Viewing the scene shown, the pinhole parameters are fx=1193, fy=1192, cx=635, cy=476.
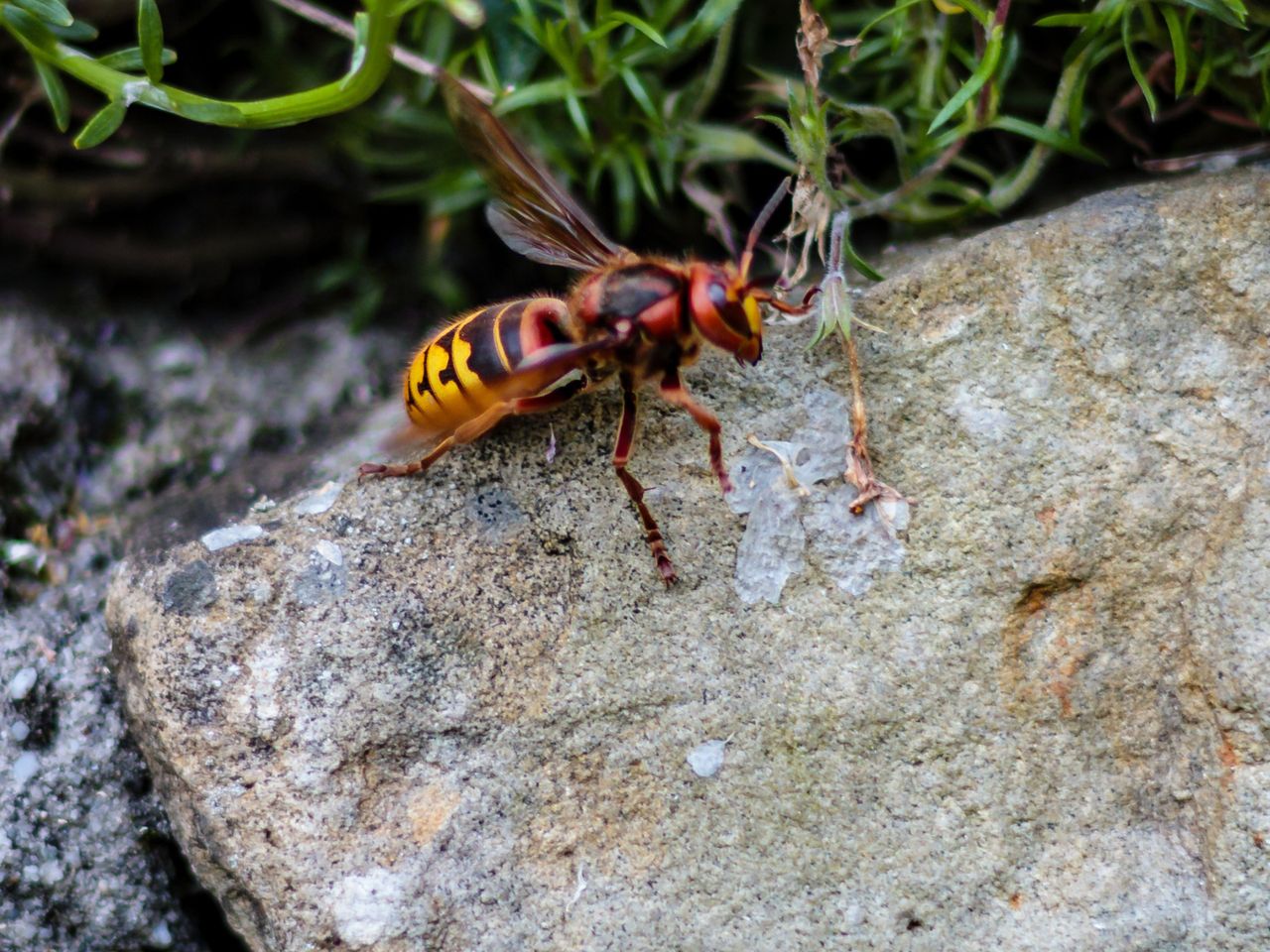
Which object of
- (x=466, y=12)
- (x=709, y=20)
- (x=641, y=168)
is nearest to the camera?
(x=466, y=12)

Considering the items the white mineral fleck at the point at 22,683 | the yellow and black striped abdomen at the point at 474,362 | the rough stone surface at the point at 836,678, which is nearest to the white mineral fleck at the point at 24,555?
the white mineral fleck at the point at 22,683

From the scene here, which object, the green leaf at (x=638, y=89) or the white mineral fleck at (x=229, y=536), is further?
the green leaf at (x=638, y=89)

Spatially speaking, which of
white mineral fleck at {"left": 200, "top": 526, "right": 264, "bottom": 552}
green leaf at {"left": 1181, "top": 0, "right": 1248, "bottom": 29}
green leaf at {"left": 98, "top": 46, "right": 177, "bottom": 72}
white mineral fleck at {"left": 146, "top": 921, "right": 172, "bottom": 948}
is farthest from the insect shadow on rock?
white mineral fleck at {"left": 146, "top": 921, "right": 172, "bottom": 948}

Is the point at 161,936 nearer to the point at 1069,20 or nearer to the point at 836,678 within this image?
the point at 836,678

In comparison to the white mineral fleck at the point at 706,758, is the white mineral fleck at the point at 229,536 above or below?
above

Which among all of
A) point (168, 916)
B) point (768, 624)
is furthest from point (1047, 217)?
point (168, 916)

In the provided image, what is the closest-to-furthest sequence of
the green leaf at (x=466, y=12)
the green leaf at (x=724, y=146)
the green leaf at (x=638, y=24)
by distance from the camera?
the green leaf at (x=466, y=12)
the green leaf at (x=638, y=24)
the green leaf at (x=724, y=146)

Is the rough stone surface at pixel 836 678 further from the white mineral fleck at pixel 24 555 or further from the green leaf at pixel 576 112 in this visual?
the green leaf at pixel 576 112

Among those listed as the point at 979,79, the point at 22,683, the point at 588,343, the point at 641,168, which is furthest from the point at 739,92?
the point at 22,683
